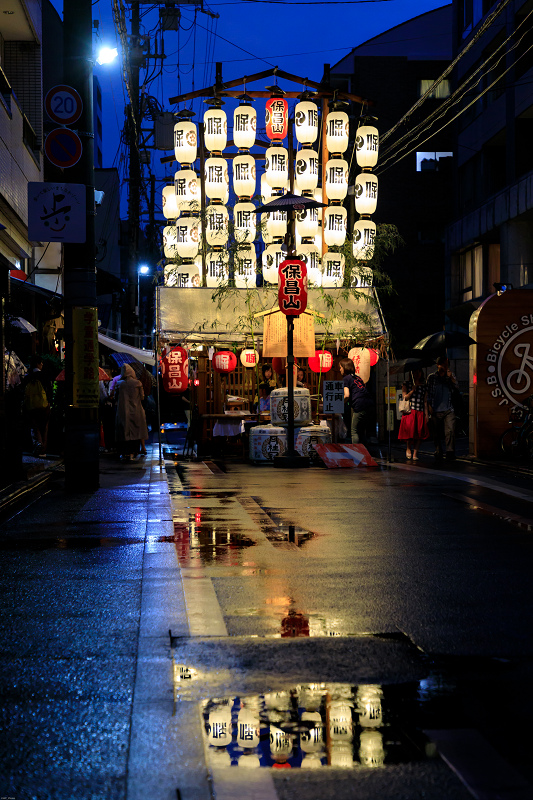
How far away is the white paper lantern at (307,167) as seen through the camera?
25000 mm

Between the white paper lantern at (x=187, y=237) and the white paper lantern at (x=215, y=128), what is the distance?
7.64 feet

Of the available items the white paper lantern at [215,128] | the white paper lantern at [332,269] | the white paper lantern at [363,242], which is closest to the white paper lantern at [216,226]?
the white paper lantern at [215,128]

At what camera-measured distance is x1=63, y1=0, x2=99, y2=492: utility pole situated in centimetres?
1370

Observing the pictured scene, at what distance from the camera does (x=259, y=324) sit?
23.2m

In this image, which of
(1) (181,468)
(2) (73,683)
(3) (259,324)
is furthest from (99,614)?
(3) (259,324)

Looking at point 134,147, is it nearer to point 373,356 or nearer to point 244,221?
point 244,221

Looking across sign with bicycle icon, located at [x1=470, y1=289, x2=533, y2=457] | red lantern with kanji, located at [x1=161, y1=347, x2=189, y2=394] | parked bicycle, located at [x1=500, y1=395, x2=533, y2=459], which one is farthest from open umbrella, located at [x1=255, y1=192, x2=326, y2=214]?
parked bicycle, located at [x1=500, y1=395, x2=533, y2=459]

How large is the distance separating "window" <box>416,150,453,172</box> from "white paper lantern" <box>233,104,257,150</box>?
25.2 meters

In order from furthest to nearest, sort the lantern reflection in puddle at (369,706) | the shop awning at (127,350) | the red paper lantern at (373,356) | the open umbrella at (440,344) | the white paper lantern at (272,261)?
the shop awning at (127,350)
the white paper lantern at (272,261)
the red paper lantern at (373,356)
the open umbrella at (440,344)
the lantern reflection in puddle at (369,706)

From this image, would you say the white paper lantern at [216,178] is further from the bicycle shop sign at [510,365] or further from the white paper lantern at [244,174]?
the bicycle shop sign at [510,365]

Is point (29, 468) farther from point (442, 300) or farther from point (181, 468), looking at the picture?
point (442, 300)

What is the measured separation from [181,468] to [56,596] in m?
12.9

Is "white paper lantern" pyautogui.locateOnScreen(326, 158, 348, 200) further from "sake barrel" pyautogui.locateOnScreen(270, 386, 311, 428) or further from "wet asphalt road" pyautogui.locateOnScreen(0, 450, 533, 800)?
"wet asphalt road" pyautogui.locateOnScreen(0, 450, 533, 800)

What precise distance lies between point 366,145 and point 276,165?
2.65 metres
